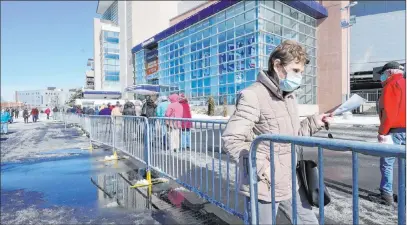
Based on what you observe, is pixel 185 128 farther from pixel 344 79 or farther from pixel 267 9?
pixel 344 79

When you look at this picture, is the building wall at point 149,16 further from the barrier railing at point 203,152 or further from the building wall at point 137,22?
the barrier railing at point 203,152

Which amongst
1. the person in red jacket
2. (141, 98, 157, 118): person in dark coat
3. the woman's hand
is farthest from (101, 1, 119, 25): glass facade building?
the woman's hand

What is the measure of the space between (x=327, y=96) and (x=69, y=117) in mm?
24028

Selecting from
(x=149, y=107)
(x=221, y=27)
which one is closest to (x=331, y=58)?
(x=221, y=27)

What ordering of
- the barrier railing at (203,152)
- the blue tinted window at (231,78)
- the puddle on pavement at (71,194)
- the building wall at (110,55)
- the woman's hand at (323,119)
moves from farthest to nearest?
Result: the building wall at (110,55)
the blue tinted window at (231,78)
the puddle on pavement at (71,194)
the woman's hand at (323,119)
the barrier railing at (203,152)

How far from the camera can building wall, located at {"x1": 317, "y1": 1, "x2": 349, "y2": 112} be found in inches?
1028

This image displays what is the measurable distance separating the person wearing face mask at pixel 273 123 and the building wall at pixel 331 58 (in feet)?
87.7

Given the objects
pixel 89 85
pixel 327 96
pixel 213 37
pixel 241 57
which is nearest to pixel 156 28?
pixel 213 37

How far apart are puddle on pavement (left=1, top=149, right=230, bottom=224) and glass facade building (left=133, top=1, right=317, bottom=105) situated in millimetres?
16834

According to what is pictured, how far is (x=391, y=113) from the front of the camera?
3.76 meters

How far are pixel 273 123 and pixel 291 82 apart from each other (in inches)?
13.0

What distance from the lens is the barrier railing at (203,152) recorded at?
4.99 ft

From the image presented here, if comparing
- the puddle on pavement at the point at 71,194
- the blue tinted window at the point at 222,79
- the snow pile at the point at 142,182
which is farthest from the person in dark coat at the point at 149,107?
the blue tinted window at the point at 222,79

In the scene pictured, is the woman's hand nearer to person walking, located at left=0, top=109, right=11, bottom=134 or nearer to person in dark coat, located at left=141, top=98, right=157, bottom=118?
person in dark coat, located at left=141, top=98, right=157, bottom=118
